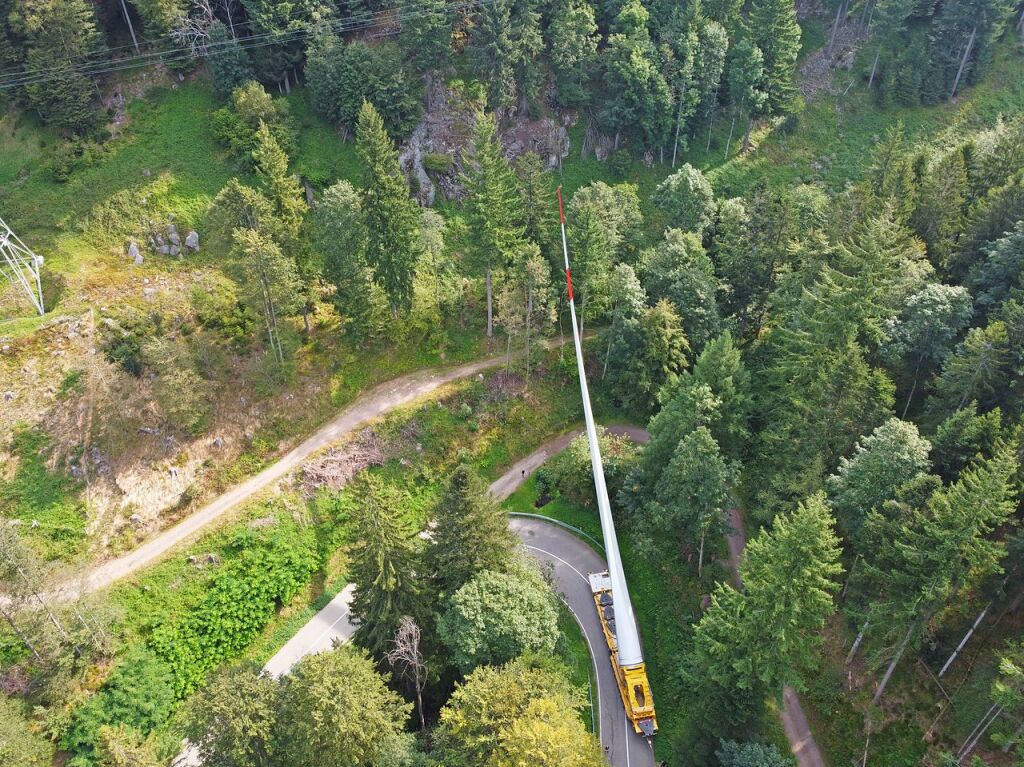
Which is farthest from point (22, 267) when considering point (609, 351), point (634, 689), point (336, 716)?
point (634, 689)

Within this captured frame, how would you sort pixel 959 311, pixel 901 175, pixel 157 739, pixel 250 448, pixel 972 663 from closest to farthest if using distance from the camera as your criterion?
pixel 972 663, pixel 157 739, pixel 959 311, pixel 250 448, pixel 901 175

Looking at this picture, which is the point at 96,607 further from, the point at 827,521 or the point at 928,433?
the point at 928,433

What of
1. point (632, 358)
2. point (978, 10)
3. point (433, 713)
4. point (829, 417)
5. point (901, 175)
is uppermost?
point (978, 10)

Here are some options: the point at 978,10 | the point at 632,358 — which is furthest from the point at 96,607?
the point at 978,10

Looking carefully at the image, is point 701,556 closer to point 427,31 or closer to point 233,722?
point 233,722

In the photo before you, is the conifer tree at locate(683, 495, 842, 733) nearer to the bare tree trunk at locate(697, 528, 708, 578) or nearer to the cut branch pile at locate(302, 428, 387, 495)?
the bare tree trunk at locate(697, 528, 708, 578)

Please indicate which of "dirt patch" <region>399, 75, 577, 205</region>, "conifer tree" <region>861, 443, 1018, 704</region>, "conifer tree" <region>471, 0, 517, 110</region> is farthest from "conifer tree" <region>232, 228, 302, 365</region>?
"conifer tree" <region>861, 443, 1018, 704</region>
